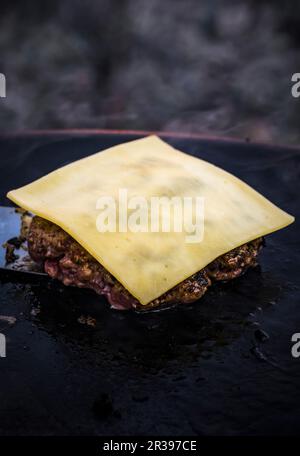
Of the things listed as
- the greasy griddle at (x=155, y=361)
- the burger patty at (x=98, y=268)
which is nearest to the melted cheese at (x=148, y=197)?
the burger patty at (x=98, y=268)

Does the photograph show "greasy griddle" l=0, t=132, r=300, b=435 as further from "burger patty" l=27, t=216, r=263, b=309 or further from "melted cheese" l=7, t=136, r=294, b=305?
"melted cheese" l=7, t=136, r=294, b=305

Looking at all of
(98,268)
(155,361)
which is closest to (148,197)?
(98,268)

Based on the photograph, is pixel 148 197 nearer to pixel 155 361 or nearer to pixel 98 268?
pixel 98 268

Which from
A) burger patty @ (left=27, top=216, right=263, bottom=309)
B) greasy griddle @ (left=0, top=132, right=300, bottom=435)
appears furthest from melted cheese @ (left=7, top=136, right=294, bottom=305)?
greasy griddle @ (left=0, top=132, right=300, bottom=435)

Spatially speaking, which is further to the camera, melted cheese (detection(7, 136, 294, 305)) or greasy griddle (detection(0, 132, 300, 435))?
melted cheese (detection(7, 136, 294, 305))

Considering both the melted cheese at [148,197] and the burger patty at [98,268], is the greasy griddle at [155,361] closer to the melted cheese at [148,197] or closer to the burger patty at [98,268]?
the burger patty at [98,268]

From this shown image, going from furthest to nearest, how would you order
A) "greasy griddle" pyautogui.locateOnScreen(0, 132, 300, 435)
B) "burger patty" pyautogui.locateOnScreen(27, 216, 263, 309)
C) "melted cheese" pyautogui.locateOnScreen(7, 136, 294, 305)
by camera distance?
"burger patty" pyautogui.locateOnScreen(27, 216, 263, 309) < "melted cheese" pyautogui.locateOnScreen(7, 136, 294, 305) < "greasy griddle" pyautogui.locateOnScreen(0, 132, 300, 435)
